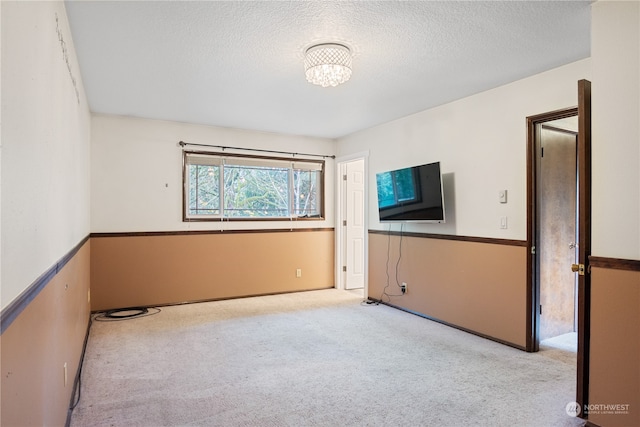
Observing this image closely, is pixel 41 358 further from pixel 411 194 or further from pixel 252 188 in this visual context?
pixel 252 188

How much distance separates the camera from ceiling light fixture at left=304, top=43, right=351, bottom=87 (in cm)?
255

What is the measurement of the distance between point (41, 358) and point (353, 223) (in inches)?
191

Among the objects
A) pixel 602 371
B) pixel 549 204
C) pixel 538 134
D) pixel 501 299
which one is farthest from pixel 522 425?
pixel 538 134

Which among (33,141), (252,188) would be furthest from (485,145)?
(33,141)

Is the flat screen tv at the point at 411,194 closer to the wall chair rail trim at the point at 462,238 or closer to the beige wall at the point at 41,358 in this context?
the wall chair rail trim at the point at 462,238

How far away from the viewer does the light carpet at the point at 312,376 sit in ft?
7.16

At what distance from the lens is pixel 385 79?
3268 mm

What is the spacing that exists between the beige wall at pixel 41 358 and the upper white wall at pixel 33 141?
12 cm

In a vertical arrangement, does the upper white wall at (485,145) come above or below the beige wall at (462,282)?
above

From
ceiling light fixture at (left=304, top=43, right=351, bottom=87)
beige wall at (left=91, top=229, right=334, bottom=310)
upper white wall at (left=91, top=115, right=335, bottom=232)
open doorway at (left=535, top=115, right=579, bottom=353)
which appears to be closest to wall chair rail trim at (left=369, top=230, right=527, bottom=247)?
open doorway at (left=535, top=115, right=579, bottom=353)

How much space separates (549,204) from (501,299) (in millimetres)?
991

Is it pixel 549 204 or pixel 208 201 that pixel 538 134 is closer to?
pixel 549 204

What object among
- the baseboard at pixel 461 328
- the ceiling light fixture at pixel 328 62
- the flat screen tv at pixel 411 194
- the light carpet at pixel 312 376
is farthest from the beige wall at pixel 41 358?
the baseboard at pixel 461 328

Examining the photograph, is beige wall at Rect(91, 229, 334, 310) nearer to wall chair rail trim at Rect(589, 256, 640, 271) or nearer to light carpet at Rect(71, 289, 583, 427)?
light carpet at Rect(71, 289, 583, 427)
